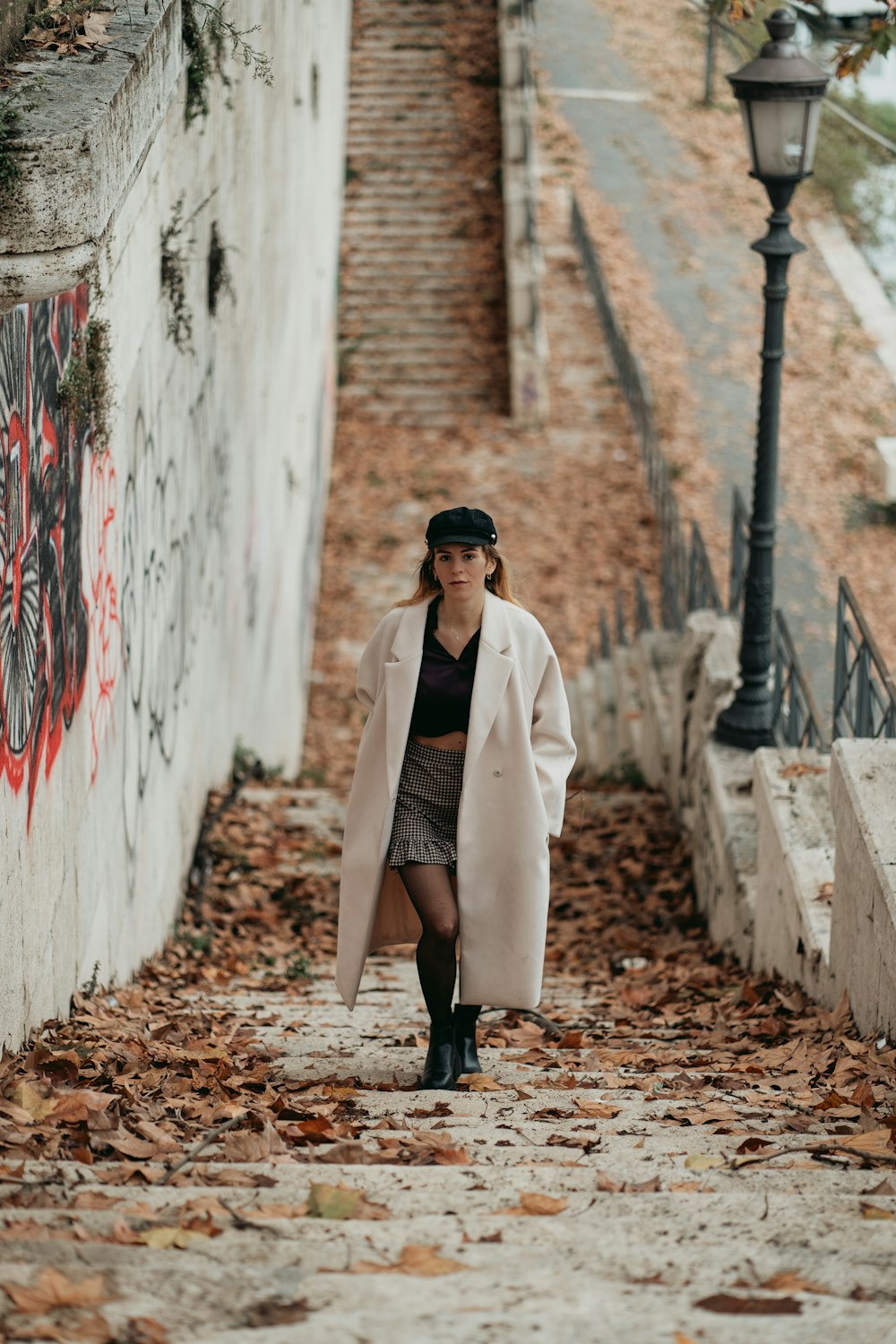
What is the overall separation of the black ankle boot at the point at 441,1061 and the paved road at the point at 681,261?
829cm

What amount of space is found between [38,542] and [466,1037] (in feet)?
6.24

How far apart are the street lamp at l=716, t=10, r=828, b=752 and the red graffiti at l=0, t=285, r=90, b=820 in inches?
152

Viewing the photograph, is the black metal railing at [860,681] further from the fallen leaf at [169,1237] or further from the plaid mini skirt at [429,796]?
the fallen leaf at [169,1237]

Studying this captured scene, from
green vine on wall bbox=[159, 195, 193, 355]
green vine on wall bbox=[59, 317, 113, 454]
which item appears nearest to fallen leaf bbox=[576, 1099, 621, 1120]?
green vine on wall bbox=[59, 317, 113, 454]

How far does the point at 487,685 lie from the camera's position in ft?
14.7

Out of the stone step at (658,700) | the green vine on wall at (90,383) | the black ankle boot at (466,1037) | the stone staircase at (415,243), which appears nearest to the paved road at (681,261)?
the stone step at (658,700)

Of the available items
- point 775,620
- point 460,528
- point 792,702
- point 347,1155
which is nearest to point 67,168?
point 460,528

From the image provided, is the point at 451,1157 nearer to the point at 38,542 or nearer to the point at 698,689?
the point at 38,542

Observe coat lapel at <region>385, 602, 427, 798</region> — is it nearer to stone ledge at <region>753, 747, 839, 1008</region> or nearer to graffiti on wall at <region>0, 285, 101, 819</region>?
graffiti on wall at <region>0, 285, 101, 819</region>

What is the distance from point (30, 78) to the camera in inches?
141

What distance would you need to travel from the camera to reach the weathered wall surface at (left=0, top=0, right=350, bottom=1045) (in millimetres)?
3936

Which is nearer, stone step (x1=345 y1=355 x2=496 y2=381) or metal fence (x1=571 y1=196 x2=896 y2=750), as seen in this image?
metal fence (x1=571 y1=196 x2=896 y2=750)

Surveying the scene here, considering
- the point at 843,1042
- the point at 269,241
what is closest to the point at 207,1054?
the point at 843,1042

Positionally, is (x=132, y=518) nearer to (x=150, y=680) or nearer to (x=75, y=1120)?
(x=150, y=680)
